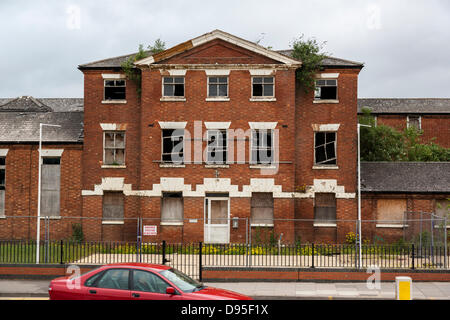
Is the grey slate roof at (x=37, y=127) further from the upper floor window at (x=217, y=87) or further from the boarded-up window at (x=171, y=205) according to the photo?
the upper floor window at (x=217, y=87)

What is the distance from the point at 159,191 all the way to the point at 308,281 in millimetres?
11224

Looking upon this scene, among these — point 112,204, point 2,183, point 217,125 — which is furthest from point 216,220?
point 2,183

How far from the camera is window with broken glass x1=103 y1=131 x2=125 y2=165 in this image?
29.3 m

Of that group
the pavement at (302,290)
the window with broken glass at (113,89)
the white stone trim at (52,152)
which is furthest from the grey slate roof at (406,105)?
the pavement at (302,290)

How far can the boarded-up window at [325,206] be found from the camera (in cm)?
2850

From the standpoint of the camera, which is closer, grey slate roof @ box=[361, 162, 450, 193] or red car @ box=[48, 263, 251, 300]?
red car @ box=[48, 263, 251, 300]

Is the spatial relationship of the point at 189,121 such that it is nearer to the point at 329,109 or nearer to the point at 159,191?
the point at 159,191

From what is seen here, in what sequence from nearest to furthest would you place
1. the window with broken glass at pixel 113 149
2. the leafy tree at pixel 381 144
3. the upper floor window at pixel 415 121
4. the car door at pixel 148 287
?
the car door at pixel 148 287, the window with broken glass at pixel 113 149, the leafy tree at pixel 381 144, the upper floor window at pixel 415 121

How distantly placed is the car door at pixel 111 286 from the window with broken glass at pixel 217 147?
616 inches

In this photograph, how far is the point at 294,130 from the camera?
1095 inches

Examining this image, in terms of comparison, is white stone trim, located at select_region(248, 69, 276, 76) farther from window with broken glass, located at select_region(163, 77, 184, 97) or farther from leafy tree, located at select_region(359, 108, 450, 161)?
leafy tree, located at select_region(359, 108, 450, 161)

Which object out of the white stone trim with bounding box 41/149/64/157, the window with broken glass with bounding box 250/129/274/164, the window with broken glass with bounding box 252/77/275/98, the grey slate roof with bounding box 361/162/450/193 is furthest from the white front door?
the white stone trim with bounding box 41/149/64/157

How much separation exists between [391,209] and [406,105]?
93.7 feet

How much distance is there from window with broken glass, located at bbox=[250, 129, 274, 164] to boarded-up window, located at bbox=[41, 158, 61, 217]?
11.1 m
